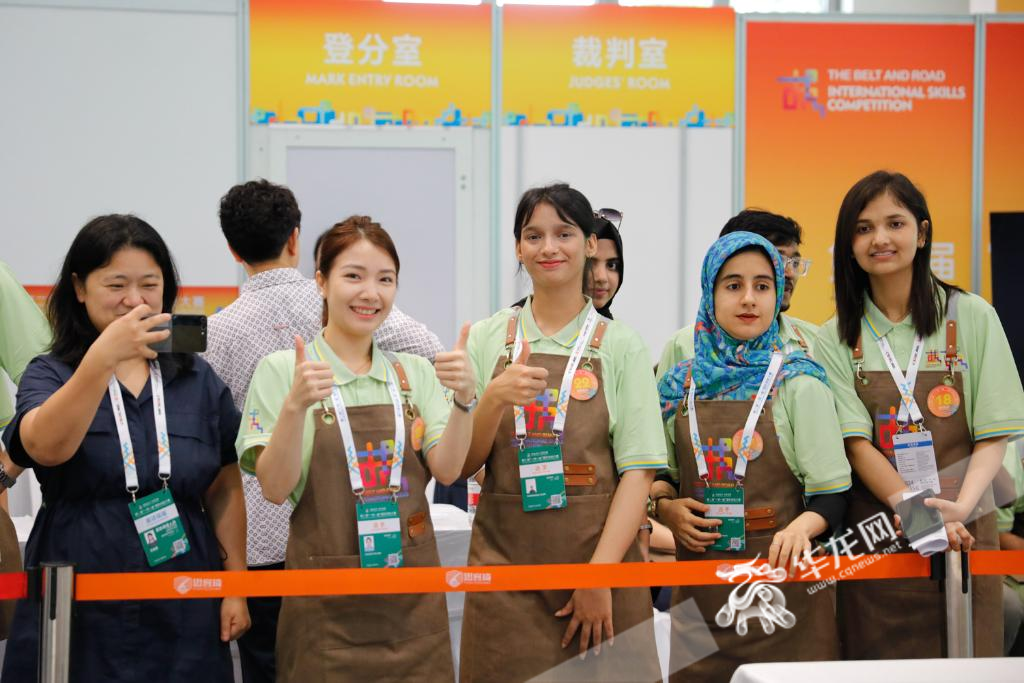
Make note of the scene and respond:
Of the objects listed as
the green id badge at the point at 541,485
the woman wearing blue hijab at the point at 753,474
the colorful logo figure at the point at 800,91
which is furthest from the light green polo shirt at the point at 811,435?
the colorful logo figure at the point at 800,91

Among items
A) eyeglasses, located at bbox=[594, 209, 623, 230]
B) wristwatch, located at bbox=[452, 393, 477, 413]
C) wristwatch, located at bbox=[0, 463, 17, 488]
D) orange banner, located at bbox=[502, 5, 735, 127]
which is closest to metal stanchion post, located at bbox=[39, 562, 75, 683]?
wristwatch, located at bbox=[0, 463, 17, 488]

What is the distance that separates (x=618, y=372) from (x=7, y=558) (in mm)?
1702

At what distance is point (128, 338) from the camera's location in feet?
6.42

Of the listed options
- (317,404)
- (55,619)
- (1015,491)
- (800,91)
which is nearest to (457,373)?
(317,404)

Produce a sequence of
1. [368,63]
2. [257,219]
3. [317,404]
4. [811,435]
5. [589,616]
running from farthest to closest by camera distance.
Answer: [368,63] < [257,219] < [811,435] < [589,616] < [317,404]

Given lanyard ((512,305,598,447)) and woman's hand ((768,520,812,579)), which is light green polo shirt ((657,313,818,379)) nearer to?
lanyard ((512,305,598,447))

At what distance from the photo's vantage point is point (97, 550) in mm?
2068

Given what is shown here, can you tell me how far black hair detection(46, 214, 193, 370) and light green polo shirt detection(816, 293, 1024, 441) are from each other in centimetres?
165

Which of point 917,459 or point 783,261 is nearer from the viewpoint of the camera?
point 917,459

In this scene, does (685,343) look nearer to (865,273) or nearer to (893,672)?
(865,273)

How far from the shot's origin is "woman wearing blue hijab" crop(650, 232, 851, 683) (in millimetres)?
2373

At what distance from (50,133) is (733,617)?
13.0ft

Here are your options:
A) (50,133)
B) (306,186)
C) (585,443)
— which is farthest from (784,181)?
(50,133)

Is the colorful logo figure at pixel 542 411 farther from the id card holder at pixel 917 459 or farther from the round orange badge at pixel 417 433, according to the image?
the id card holder at pixel 917 459
